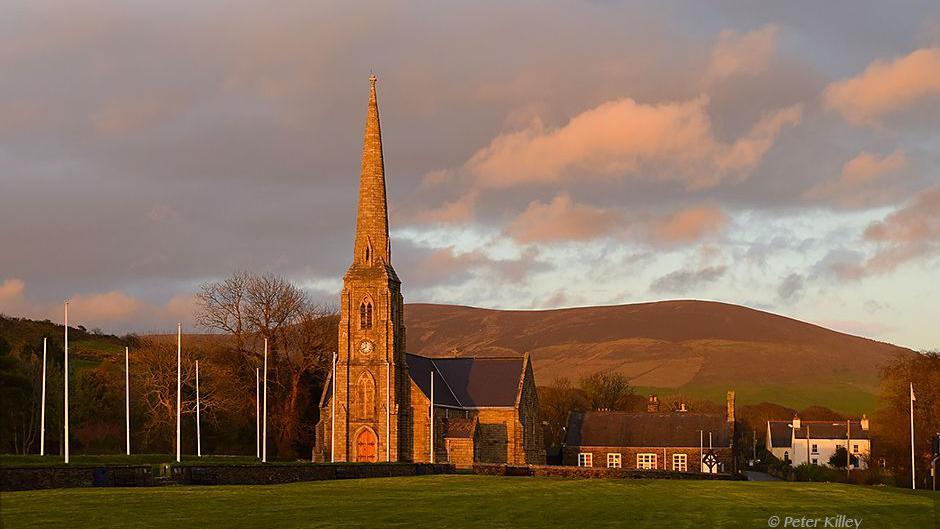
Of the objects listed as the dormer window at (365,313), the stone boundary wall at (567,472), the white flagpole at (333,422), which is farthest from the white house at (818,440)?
the stone boundary wall at (567,472)

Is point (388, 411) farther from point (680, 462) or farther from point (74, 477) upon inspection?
point (74, 477)

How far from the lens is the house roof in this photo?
110 meters

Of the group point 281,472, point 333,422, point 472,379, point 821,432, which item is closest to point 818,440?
point 821,432

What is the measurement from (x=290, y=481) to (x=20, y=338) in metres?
77.4

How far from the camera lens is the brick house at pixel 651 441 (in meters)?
109

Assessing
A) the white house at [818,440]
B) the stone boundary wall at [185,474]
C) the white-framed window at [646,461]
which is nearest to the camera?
the stone boundary wall at [185,474]

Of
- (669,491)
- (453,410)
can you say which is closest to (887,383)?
(453,410)

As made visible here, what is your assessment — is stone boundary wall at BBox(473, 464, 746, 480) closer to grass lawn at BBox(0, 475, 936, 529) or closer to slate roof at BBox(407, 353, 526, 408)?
grass lawn at BBox(0, 475, 936, 529)

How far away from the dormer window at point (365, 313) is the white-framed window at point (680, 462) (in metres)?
35.7

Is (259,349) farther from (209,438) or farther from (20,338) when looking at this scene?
(20,338)

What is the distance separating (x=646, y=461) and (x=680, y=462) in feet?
10.7

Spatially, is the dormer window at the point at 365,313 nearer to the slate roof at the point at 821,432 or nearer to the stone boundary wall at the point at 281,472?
the stone boundary wall at the point at 281,472

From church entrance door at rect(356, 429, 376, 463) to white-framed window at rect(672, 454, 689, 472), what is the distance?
33.6 meters

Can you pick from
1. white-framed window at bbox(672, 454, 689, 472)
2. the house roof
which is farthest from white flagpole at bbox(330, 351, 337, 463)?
white-framed window at bbox(672, 454, 689, 472)
